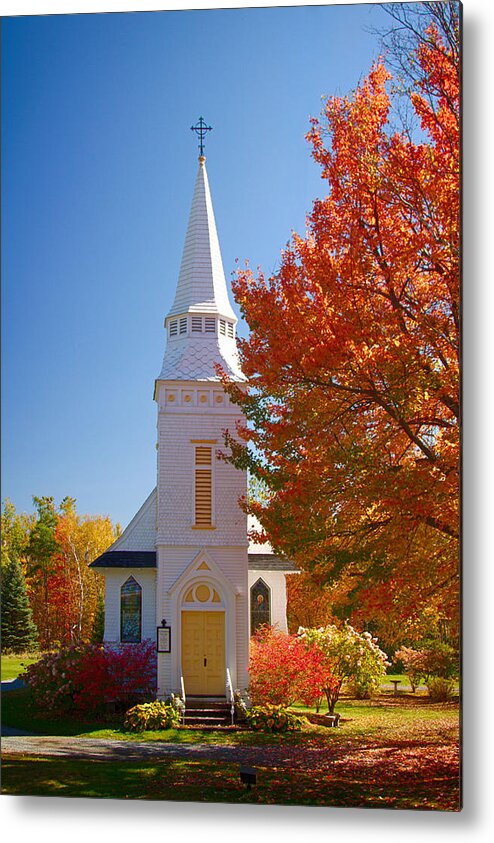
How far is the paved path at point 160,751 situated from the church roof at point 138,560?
5.85 feet

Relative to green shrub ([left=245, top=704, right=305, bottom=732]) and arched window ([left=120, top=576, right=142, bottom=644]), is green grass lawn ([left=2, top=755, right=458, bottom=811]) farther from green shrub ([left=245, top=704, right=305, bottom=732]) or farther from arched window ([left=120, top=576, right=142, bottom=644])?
arched window ([left=120, top=576, right=142, bottom=644])

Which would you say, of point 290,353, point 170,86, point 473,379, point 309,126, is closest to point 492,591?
point 473,379

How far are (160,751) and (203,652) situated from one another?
137 centimetres

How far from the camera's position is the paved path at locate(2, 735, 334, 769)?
310 inches

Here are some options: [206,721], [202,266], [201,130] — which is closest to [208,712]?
[206,721]

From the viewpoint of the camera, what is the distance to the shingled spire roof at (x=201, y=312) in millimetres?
8727

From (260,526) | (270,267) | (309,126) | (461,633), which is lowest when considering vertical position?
(461,633)

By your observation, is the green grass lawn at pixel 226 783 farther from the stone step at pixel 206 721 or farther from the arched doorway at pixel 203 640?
the arched doorway at pixel 203 640

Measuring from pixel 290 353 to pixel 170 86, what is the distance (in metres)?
2.62

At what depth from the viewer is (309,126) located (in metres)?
A: 8.12

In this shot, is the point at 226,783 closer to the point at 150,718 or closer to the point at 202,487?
the point at 150,718

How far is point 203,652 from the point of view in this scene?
30.9 feet

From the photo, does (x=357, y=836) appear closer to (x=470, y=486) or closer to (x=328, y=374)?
(x=470, y=486)

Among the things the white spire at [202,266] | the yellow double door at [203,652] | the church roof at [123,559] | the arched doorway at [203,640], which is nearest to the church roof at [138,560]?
the church roof at [123,559]
